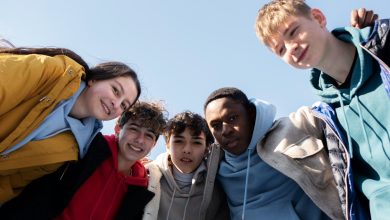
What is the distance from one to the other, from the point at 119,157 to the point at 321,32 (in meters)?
1.95

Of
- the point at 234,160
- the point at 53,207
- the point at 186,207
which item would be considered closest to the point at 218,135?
the point at 234,160

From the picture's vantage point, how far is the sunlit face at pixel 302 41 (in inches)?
91.4

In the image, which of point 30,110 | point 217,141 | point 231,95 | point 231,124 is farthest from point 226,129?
point 30,110

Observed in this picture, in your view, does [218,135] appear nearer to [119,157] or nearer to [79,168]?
[119,157]

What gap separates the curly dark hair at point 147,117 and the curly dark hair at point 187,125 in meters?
0.09

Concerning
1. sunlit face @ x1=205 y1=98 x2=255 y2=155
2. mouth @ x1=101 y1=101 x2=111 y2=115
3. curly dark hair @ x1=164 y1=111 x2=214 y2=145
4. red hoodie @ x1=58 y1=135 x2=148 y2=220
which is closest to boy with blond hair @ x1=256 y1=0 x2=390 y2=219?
sunlit face @ x1=205 y1=98 x2=255 y2=155

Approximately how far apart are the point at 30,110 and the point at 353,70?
2.17 m

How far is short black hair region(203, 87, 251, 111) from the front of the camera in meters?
3.16

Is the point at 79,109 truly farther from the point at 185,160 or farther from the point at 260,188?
the point at 260,188

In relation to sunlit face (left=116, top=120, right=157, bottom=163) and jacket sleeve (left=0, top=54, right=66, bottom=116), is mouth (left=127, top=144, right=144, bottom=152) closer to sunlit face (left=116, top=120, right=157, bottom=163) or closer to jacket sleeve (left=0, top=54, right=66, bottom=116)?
sunlit face (left=116, top=120, right=157, bottom=163)

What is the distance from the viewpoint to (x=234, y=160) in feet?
10.0

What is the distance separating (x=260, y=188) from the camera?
9.44ft

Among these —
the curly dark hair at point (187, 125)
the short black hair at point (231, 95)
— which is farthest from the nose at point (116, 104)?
the short black hair at point (231, 95)

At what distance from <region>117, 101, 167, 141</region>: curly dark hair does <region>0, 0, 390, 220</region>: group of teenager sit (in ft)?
0.04
